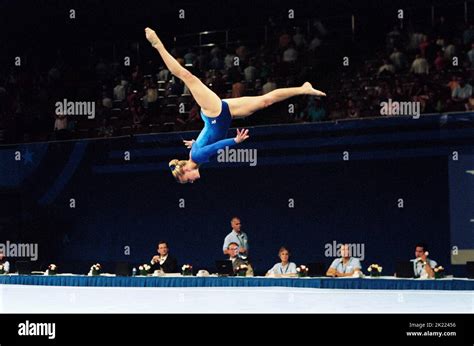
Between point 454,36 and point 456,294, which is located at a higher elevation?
point 454,36

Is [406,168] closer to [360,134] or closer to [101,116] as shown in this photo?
[360,134]

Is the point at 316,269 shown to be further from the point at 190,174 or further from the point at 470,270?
the point at 190,174

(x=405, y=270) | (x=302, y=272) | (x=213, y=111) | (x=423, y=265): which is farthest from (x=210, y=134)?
(x=423, y=265)

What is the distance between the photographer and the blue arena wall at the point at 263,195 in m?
14.8

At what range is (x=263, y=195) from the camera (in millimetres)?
16578

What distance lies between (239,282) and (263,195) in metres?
2.75

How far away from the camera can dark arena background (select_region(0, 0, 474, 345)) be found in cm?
1419

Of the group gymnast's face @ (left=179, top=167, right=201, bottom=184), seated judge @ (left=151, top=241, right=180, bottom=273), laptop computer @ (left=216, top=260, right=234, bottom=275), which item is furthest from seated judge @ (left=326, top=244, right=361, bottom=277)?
gymnast's face @ (left=179, top=167, right=201, bottom=184)

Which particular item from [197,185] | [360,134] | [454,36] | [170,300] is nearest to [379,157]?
[360,134]

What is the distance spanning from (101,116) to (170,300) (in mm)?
6903

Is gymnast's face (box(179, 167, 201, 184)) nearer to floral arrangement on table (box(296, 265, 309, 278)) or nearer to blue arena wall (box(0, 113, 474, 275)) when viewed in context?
floral arrangement on table (box(296, 265, 309, 278))

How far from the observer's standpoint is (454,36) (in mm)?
15781
